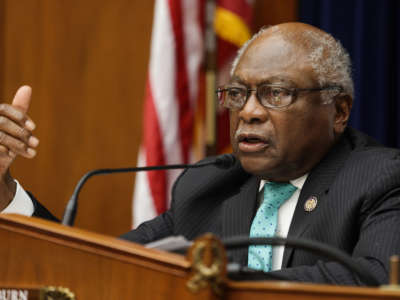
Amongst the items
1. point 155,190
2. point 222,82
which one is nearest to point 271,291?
point 155,190

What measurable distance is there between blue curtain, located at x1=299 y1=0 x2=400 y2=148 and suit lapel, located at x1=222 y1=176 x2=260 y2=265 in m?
1.23

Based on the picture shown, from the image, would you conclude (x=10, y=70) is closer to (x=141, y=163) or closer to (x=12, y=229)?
(x=141, y=163)

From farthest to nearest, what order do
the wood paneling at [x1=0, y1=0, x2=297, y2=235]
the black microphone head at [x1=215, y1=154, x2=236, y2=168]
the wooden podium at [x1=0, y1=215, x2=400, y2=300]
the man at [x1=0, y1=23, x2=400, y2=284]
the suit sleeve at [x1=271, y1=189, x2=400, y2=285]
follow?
the wood paneling at [x1=0, y1=0, x2=297, y2=235], the black microphone head at [x1=215, y1=154, x2=236, y2=168], the man at [x1=0, y1=23, x2=400, y2=284], the suit sleeve at [x1=271, y1=189, x2=400, y2=285], the wooden podium at [x1=0, y1=215, x2=400, y2=300]

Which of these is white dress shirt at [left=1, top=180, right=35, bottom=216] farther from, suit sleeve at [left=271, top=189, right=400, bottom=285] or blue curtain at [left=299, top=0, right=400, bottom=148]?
blue curtain at [left=299, top=0, right=400, bottom=148]

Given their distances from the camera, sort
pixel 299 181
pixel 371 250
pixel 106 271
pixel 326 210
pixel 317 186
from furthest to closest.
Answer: pixel 299 181, pixel 317 186, pixel 326 210, pixel 371 250, pixel 106 271

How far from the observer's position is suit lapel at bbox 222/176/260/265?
7.47 ft

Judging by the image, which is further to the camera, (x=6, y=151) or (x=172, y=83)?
(x=172, y=83)

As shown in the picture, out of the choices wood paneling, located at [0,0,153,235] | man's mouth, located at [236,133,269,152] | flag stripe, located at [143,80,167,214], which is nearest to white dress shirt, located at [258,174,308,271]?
man's mouth, located at [236,133,269,152]

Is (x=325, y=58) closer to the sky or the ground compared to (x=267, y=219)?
closer to the sky

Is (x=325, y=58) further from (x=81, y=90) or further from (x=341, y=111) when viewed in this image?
(x=81, y=90)

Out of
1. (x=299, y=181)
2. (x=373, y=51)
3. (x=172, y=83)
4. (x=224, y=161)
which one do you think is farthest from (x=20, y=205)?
(x=373, y=51)

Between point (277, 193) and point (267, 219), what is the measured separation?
10cm

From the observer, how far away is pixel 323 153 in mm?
2293

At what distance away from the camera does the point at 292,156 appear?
223cm
